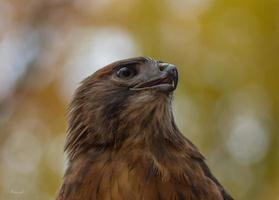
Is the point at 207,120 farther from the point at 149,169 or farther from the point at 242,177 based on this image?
the point at 149,169

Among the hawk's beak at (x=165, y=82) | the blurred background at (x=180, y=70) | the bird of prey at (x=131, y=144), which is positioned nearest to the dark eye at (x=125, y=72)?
the bird of prey at (x=131, y=144)

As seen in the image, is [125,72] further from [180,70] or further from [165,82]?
[180,70]

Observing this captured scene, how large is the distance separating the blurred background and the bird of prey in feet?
11.2

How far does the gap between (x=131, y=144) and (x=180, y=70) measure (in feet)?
15.7

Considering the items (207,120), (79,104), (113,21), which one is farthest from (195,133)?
(79,104)

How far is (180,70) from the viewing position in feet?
34.3

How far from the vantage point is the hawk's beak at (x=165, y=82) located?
5754 mm

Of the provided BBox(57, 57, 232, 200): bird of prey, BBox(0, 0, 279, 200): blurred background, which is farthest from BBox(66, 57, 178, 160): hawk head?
BBox(0, 0, 279, 200): blurred background

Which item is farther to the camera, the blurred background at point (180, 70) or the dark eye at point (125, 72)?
the blurred background at point (180, 70)

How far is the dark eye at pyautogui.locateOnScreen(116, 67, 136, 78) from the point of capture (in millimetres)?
6027

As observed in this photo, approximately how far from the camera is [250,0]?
35.0 ft

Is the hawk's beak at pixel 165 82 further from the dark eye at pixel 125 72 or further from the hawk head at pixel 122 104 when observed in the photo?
the dark eye at pixel 125 72

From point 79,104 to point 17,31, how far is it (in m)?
4.35

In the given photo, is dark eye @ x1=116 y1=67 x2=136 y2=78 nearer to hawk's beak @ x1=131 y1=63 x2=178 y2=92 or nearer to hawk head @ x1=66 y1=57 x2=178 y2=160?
hawk head @ x1=66 y1=57 x2=178 y2=160
